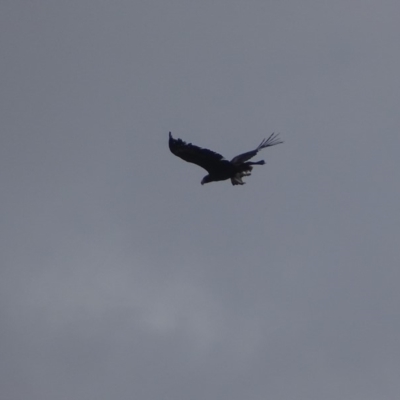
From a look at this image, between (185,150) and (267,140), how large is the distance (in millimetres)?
2388

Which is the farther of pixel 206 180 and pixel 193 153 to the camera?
pixel 206 180

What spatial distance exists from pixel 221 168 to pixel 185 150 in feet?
4.00

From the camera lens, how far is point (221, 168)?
2669 cm

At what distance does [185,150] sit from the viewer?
2630 centimetres

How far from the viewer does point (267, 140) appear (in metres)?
25.7

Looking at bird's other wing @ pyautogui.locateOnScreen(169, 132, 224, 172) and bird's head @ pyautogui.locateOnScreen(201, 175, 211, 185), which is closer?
bird's other wing @ pyautogui.locateOnScreen(169, 132, 224, 172)

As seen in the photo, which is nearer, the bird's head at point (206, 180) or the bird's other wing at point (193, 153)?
the bird's other wing at point (193, 153)

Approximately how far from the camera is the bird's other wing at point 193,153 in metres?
26.2

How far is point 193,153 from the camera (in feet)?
86.6

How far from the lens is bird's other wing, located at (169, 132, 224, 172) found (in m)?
26.2
